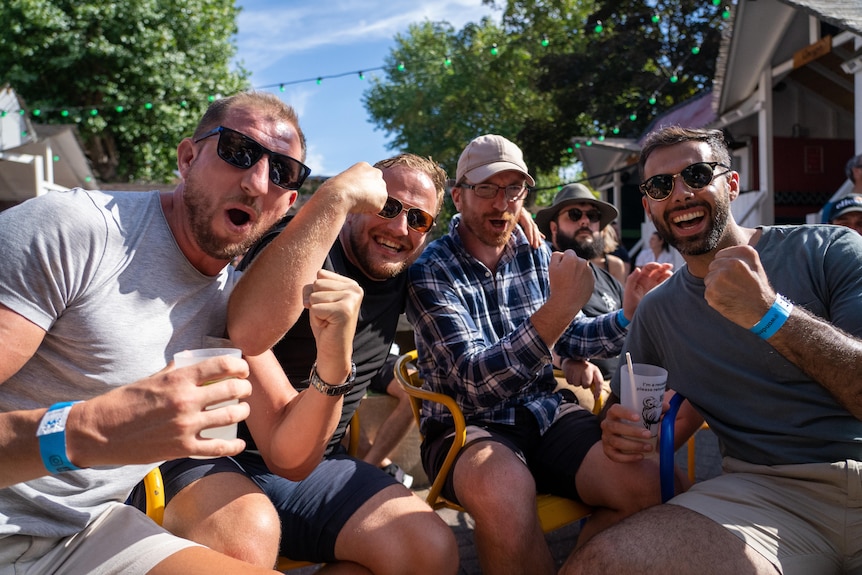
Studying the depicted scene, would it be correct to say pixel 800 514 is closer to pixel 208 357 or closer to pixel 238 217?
pixel 208 357

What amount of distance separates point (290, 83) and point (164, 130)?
11719 mm

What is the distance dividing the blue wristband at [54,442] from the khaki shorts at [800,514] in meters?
1.89

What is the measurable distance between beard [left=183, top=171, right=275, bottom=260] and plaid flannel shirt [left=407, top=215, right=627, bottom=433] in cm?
112

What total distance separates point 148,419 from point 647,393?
1710 millimetres

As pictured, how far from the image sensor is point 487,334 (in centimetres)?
302

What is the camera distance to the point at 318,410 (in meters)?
1.98

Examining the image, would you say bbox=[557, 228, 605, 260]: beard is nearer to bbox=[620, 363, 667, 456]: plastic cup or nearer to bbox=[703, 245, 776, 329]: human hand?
bbox=[620, 363, 667, 456]: plastic cup

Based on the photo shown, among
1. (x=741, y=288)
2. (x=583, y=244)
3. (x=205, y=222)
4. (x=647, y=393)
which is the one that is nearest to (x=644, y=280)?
(x=647, y=393)

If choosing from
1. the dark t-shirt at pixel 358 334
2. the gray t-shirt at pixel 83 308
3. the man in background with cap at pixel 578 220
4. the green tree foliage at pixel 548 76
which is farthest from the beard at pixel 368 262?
the green tree foliage at pixel 548 76

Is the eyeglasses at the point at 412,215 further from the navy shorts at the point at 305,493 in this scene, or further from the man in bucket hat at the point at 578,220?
the man in bucket hat at the point at 578,220

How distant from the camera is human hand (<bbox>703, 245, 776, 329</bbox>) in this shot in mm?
1939

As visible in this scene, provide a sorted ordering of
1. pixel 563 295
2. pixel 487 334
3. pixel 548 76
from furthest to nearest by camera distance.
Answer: pixel 548 76
pixel 487 334
pixel 563 295

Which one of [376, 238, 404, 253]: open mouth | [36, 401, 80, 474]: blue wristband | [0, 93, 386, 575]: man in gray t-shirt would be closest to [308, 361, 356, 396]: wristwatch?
[0, 93, 386, 575]: man in gray t-shirt

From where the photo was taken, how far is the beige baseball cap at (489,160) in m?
3.18
